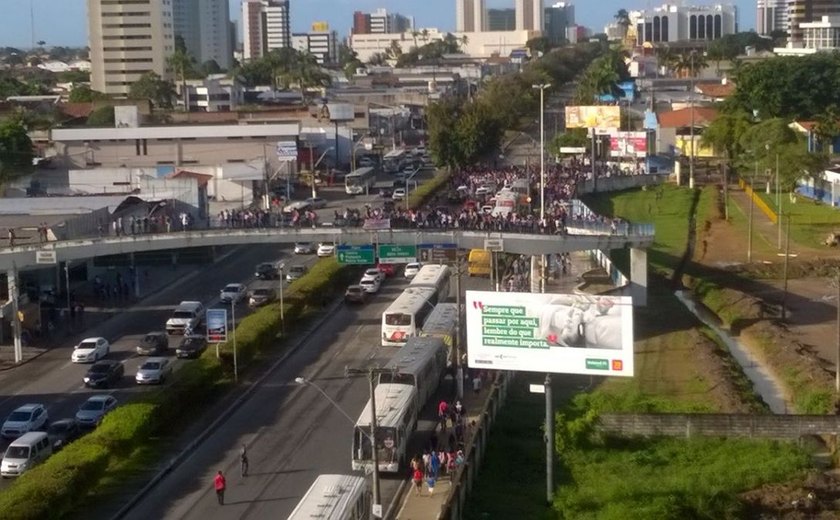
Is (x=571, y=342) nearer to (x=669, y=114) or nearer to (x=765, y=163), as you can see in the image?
(x=765, y=163)

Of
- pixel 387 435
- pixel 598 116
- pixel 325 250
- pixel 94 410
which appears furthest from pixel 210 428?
pixel 598 116

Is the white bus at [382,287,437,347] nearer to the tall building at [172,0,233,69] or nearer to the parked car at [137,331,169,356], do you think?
the parked car at [137,331,169,356]

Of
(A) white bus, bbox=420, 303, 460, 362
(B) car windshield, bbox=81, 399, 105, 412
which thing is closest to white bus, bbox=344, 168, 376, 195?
(A) white bus, bbox=420, 303, 460, 362

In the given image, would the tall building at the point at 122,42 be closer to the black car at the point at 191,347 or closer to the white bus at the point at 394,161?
the white bus at the point at 394,161

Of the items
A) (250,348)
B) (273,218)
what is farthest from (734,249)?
(250,348)

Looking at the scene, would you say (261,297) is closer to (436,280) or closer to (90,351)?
(436,280)

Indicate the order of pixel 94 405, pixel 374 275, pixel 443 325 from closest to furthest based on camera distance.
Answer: pixel 94 405, pixel 443 325, pixel 374 275
